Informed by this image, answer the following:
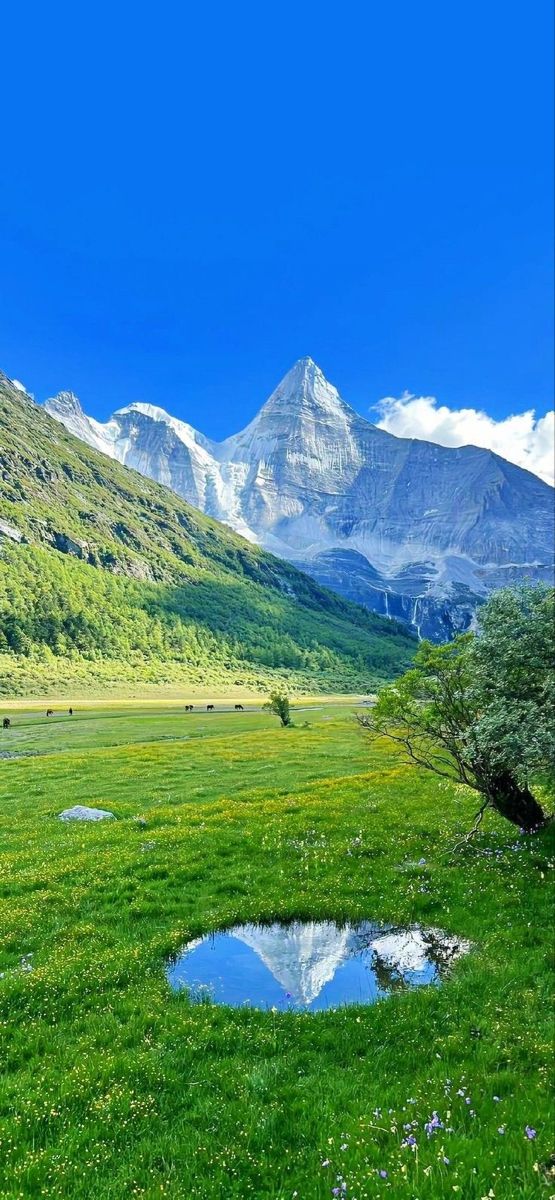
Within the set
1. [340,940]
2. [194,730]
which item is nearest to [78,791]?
[340,940]

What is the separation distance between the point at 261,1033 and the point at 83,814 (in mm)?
20480

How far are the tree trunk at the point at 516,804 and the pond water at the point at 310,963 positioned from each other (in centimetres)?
656

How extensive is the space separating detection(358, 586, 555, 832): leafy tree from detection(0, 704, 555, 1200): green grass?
2.90 meters

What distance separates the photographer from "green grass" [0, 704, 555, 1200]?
732 centimetres

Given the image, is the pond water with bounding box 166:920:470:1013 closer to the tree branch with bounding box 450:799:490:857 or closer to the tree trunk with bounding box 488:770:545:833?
the tree branch with bounding box 450:799:490:857

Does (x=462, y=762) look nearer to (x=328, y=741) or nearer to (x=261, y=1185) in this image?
(x=261, y=1185)

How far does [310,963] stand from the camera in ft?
45.2

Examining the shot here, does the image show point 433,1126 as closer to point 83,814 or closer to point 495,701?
point 495,701

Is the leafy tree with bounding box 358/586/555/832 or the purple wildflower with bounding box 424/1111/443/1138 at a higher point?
the leafy tree with bounding box 358/586/555/832

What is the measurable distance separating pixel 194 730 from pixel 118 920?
70.6 metres

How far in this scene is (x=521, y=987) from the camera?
11.6 metres

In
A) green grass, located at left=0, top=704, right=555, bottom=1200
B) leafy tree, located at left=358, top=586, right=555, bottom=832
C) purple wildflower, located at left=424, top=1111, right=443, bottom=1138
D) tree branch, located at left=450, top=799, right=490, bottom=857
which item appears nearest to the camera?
green grass, located at left=0, top=704, right=555, bottom=1200

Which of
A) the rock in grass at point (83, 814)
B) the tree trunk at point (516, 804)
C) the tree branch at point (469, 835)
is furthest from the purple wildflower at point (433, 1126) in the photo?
the rock in grass at point (83, 814)

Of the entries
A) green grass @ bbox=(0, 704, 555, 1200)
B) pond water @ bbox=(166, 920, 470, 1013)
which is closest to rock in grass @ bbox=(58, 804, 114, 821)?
green grass @ bbox=(0, 704, 555, 1200)
